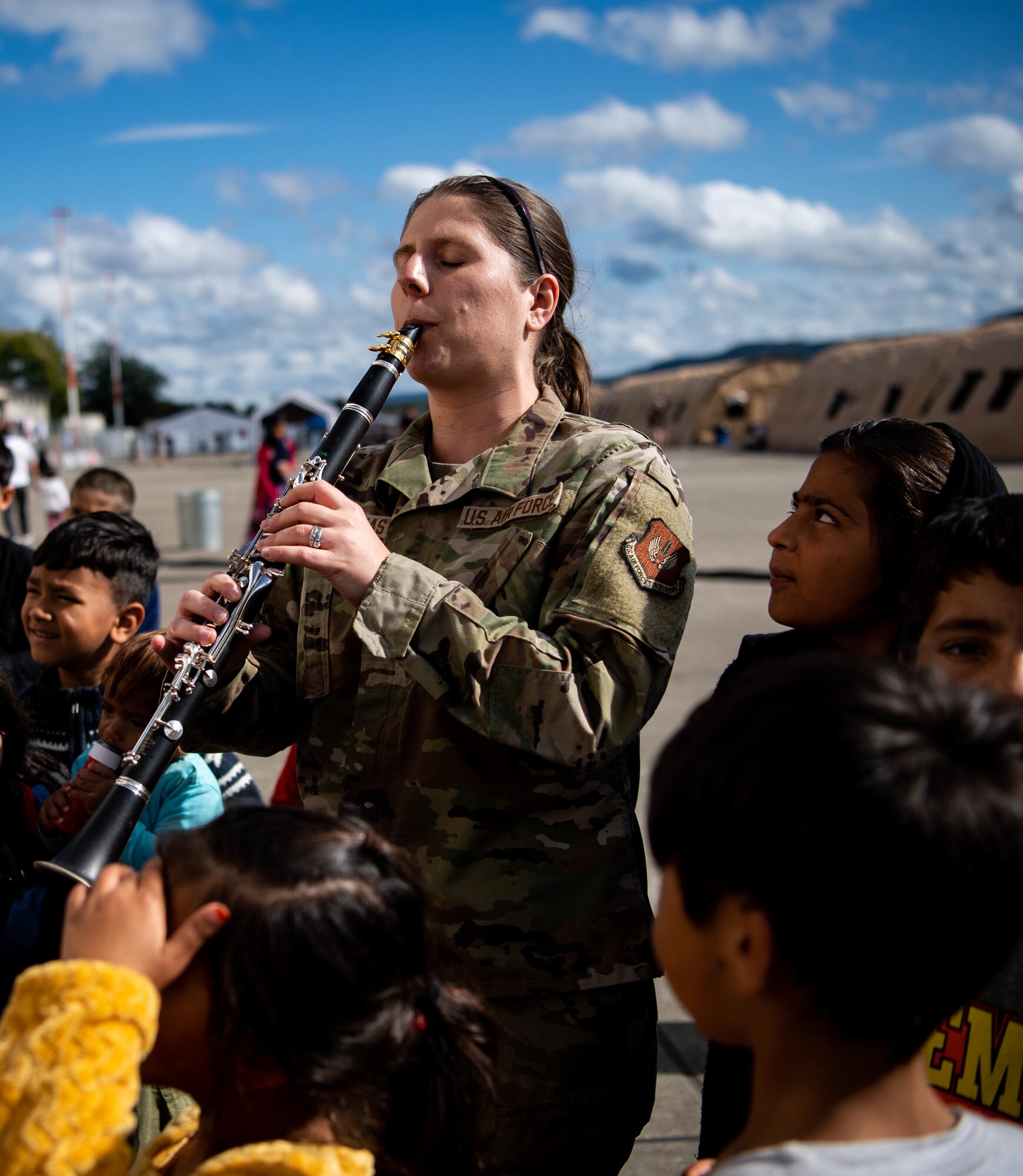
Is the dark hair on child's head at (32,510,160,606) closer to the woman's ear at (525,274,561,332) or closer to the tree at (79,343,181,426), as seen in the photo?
the woman's ear at (525,274,561,332)

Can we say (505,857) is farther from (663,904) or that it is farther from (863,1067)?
(863,1067)

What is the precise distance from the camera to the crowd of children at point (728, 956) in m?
0.95

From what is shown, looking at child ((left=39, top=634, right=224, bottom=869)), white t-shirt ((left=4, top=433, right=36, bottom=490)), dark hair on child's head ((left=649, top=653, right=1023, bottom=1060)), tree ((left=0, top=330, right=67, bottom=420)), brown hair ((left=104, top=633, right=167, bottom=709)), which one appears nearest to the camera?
dark hair on child's head ((left=649, top=653, right=1023, bottom=1060))

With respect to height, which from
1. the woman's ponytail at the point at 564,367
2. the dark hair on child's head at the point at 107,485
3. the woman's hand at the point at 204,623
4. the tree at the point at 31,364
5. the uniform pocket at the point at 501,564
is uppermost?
the tree at the point at 31,364

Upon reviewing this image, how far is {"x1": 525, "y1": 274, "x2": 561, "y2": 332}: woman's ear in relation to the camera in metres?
2.03

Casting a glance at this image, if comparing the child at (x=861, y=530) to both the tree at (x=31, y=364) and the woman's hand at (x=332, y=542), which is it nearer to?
the woman's hand at (x=332, y=542)

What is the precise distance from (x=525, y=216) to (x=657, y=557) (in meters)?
0.73

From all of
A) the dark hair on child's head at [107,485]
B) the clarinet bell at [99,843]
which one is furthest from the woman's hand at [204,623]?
the dark hair on child's head at [107,485]

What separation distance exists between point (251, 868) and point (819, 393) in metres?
34.0

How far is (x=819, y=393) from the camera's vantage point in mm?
33188

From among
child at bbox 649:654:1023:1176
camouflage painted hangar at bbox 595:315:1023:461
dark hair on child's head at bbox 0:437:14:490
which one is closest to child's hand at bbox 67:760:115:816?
child at bbox 649:654:1023:1176

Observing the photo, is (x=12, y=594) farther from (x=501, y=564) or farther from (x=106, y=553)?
(x=501, y=564)

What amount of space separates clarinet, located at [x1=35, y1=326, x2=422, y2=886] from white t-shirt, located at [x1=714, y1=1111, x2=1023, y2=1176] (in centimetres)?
93

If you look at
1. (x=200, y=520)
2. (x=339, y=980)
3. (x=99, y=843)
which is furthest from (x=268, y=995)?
(x=200, y=520)
